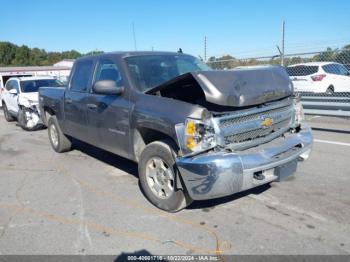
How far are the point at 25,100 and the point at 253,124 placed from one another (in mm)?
9080

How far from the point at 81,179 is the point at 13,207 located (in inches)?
49.3

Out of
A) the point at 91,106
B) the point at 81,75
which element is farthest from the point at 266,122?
the point at 81,75

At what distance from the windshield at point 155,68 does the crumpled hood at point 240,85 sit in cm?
41

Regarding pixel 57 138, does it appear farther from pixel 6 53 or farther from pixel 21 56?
pixel 6 53

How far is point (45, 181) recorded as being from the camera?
229 inches

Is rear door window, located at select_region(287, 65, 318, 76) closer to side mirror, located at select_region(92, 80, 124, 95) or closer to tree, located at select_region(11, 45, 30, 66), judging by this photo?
side mirror, located at select_region(92, 80, 124, 95)

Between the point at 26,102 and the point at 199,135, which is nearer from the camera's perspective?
the point at 199,135

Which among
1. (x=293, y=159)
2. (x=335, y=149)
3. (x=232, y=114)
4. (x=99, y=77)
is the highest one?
(x=99, y=77)

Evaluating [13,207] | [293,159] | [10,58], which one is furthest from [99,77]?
[10,58]

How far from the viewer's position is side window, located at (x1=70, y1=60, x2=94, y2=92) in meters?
5.93

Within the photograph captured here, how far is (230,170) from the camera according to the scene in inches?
142

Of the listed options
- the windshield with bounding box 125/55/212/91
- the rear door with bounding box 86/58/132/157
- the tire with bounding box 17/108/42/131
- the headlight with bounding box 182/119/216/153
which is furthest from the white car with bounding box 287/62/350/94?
the headlight with bounding box 182/119/216/153

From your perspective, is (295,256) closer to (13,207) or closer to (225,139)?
(225,139)

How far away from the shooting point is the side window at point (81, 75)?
593 centimetres
